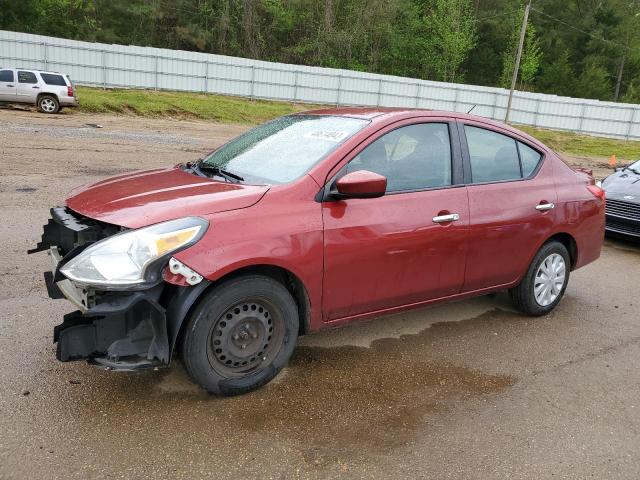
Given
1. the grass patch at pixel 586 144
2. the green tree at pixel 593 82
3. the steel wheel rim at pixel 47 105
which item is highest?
the green tree at pixel 593 82

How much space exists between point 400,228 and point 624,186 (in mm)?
6176

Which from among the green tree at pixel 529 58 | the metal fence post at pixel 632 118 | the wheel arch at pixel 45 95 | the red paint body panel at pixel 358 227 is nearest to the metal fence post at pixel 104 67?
the wheel arch at pixel 45 95

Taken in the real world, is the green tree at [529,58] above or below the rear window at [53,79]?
above

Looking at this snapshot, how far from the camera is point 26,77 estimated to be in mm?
20969

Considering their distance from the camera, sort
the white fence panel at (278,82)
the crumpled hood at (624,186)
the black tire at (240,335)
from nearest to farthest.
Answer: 1. the black tire at (240,335)
2. the crumpled hood at (624,186)
3. the white fence panel at (278,82)

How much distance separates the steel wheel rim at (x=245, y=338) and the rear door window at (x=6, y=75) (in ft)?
70.1

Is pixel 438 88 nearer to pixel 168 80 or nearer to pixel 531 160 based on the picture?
pixel 168 80

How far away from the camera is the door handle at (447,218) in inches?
160

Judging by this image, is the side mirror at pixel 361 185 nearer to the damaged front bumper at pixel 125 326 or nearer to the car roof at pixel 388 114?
the car roof at pixel 388 114

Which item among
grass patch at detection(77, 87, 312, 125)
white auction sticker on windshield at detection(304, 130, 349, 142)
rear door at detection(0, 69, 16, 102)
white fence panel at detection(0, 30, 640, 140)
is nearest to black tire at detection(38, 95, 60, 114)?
rear door at detection(0, 69, 16, 102)

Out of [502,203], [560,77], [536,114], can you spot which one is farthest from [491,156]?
[560,77]

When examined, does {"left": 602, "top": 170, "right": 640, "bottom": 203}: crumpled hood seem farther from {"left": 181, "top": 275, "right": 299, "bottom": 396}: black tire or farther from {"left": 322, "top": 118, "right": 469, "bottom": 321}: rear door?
{"left": 181, "top": 275, "right": 299, "bottom": 396}: black tire

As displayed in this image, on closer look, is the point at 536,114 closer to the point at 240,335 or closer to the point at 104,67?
the point at 104,67

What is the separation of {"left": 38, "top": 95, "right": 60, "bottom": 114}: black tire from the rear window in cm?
50
